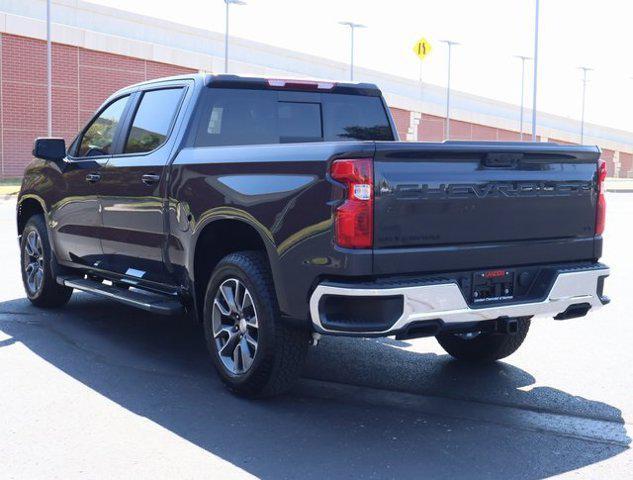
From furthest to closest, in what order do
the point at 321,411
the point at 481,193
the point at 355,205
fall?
the point at 321,411 < the point at 481,193 < the point at 355,205

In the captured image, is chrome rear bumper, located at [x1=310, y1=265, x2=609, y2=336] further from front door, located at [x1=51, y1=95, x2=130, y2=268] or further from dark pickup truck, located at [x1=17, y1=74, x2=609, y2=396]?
front door, located at [x1=51, y1=95, x2=130, y2=268]

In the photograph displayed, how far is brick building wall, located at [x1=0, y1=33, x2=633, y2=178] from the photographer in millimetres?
33906

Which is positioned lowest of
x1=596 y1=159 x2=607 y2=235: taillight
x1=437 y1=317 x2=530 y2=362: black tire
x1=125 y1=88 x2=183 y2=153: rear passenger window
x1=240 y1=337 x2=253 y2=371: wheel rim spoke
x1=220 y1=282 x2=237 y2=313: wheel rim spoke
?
x1=437 y1=317 x2=530 y2=362: black tire

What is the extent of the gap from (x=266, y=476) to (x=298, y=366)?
1.13 m

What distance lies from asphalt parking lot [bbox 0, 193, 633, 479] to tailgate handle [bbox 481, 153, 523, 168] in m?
1.43

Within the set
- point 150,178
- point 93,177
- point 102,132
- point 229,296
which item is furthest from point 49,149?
point 229,296

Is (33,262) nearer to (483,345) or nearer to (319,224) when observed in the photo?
(483,345)

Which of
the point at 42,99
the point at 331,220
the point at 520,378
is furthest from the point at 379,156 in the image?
the point at 42,99

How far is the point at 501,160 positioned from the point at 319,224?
1127mm

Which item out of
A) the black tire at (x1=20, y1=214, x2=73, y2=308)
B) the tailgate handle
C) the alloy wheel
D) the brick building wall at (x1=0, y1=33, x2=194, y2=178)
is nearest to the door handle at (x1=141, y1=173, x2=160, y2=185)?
the black tire at (x1=20, y1=214, x2=73, y2=308)

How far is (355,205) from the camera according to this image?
15.2 ft

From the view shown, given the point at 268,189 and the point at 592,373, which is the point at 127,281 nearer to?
the point at 268,189

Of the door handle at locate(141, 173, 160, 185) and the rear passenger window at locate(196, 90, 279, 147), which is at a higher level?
the rear passenger window at locate(196, 90, 279, 147)

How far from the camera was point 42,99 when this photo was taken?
3488 cm
